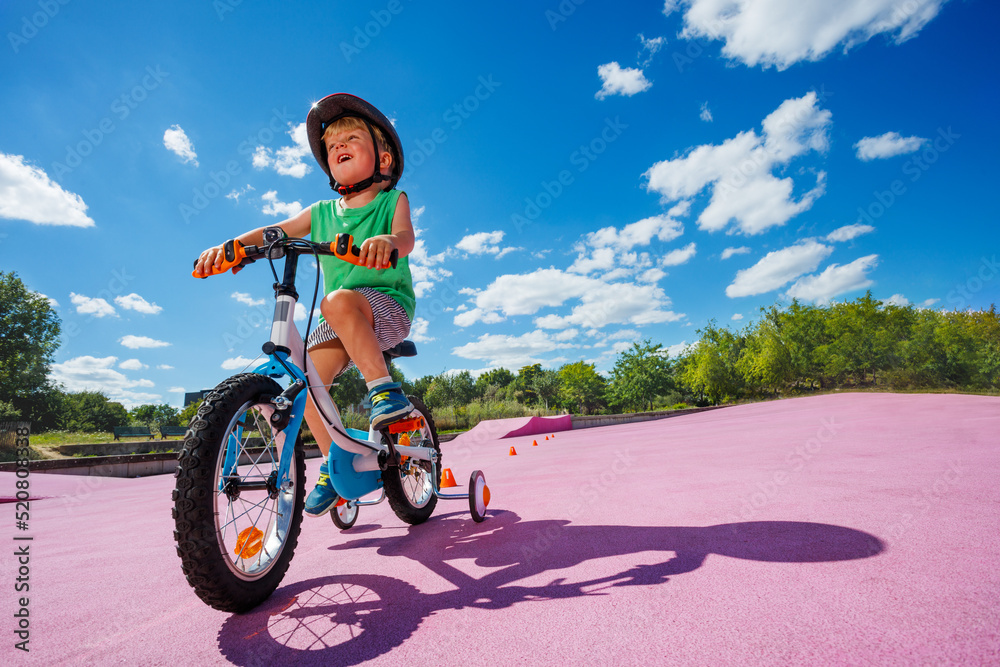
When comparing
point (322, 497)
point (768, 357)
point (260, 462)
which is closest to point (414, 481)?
point (322, 497)

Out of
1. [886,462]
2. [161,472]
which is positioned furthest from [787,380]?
[161,472]

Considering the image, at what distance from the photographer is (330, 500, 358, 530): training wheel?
269 centimetres

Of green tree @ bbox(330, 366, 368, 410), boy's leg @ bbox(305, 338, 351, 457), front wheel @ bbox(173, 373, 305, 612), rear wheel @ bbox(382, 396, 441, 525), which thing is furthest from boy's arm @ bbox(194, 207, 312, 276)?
green tree @ bbox(330, 366, 368, 410)

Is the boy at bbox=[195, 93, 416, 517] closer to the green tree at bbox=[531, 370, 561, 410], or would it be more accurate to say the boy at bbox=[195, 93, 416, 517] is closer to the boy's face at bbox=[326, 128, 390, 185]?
the boy's face at bbox=[326, 128, 390, 185]

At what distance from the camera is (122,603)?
5.47 feet

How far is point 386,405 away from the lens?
7.51 ft

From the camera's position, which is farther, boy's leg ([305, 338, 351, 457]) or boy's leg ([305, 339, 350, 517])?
boy's leg ([305, 338, 351, 457])

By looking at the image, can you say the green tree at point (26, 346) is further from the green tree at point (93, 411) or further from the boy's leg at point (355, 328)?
the boy's leg at point (355, 328)

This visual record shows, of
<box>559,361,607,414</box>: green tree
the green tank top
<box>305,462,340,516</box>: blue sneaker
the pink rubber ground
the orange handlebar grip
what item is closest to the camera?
the pink rubber ground

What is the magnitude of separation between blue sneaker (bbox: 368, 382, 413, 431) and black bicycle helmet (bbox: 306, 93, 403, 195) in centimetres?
124

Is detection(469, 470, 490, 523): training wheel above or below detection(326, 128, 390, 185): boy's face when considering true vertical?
below

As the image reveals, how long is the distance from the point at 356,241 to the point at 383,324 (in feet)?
1.86

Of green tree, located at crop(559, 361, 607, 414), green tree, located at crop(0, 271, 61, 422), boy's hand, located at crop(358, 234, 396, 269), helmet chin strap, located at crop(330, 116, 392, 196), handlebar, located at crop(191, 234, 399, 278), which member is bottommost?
green tree, located at crop(559, 361, 607, 414)

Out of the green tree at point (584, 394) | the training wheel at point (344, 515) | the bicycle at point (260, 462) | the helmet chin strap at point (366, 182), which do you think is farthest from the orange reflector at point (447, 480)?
the green tree at point (584, 394)
